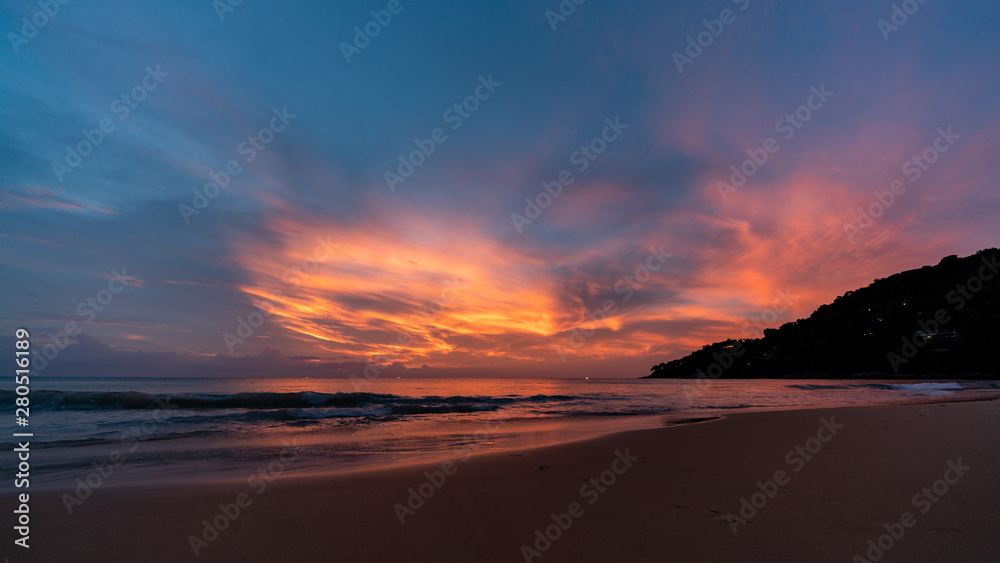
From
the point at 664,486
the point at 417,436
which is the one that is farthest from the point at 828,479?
the point at 417,436

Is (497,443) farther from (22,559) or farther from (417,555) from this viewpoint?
(22,559)

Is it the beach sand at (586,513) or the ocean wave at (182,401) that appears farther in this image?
the ocean wave at (182,401)

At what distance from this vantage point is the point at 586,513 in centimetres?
362

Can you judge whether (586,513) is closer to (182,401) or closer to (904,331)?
(182,401)

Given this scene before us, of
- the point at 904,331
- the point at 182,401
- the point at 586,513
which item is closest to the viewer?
the point at 586,513

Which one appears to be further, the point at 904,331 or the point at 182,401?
the point at 904,331

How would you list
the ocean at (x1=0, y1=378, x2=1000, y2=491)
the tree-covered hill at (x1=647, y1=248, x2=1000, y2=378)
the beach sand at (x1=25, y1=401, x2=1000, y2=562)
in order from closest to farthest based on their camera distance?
the beach sand at (x1=25, y1=401, x2=1000, y2=562), the ocean at (x1=0, y1=378, x2=1000, y2=491), the tree-covered hill at (x1=647, y1=248, x2=1000, y2=378)

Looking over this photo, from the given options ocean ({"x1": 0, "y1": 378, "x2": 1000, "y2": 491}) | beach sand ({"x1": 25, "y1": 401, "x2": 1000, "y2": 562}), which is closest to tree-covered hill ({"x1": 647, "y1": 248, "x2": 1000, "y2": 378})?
ocean ({"x1": 0, "y1": 378, "x2": 1000, "y2": 491})

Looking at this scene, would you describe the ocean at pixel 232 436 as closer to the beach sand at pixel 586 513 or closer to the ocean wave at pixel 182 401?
the ocean wave at pixel 182 401

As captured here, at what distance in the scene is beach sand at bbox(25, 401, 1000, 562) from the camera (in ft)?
9.16

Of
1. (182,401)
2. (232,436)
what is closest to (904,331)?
(232,436)

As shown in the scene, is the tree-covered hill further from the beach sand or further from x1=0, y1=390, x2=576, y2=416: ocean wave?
the beach sand

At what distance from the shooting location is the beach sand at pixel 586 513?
279 cm

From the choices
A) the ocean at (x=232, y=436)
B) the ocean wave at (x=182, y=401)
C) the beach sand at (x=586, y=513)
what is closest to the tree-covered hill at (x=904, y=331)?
the ocean at (x=232, y=436)
